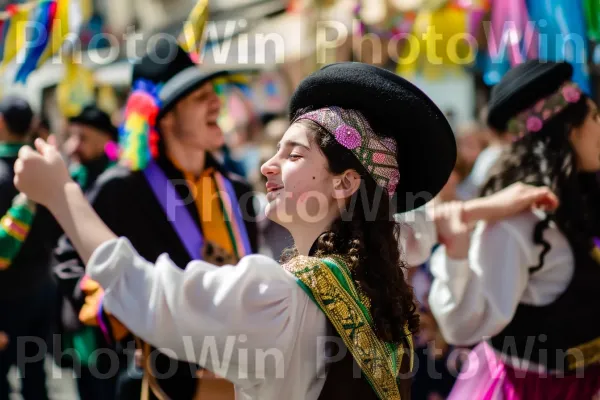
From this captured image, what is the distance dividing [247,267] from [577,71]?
2.69 meters

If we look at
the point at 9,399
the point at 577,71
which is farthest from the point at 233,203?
the point at 9,399

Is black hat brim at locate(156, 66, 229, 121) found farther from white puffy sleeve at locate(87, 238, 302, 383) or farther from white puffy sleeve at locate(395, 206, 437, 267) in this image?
white puffy sleeve at locate(87, 238, 302, 383)

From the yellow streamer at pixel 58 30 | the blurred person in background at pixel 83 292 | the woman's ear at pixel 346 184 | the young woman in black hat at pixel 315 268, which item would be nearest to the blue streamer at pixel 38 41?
the yellow streamer at pixel 58 30

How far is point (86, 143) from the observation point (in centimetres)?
589

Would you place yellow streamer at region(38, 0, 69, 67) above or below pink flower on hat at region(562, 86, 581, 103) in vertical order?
above

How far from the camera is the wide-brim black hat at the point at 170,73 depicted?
3754 mm

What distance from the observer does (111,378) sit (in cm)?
455

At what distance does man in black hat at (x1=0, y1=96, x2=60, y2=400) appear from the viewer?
5.04 m

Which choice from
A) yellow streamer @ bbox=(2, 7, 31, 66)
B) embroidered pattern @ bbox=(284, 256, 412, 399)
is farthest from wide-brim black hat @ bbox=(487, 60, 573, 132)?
yellow streamer @ bbox=(2, 7, 31, 66)

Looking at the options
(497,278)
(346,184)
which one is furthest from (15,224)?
(346,184)

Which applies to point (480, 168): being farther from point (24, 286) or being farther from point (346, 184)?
point (346, 184)

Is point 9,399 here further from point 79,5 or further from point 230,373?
point 230,373

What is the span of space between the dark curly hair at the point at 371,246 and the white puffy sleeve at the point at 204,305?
0.23 meters

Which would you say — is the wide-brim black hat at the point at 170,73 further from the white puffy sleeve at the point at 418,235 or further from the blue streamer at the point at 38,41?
the white puffy sleeve at the point at 418,235
